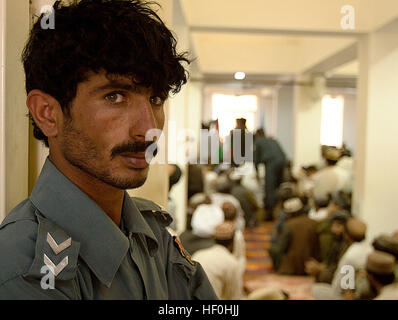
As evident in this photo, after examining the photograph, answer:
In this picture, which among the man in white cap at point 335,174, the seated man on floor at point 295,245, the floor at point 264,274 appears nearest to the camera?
the man in white cap at point 335,174

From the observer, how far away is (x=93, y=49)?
440mm

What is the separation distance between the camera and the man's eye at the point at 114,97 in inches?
17.3

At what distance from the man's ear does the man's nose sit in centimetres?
9

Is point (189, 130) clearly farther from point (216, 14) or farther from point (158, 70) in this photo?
point (158, 70)

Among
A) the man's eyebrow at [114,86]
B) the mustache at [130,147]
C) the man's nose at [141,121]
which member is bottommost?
the mustache at [130,147]

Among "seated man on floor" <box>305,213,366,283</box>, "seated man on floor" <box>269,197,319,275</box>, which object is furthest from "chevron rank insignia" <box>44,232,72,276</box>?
"seated man on floor" <box>269,197,319,275</box>

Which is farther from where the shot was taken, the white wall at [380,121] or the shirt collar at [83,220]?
the white wall at [380,121]

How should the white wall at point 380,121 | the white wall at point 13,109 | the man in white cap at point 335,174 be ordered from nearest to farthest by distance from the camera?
1. the white wall at point 13,109
2. the white wall at point 380,121
3. the man in white cap at point 335,174

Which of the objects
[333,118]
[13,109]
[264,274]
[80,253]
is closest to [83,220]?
[80,253]

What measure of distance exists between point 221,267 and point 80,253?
1.84ft

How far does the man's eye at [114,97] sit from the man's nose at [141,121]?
2 cm

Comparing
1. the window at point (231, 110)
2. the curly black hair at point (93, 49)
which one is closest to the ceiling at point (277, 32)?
the window at point (231, 110)

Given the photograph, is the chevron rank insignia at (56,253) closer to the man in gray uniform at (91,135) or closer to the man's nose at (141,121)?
the man in gray uniform at (91,135)

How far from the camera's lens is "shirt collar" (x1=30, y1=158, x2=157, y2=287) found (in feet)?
1.42
